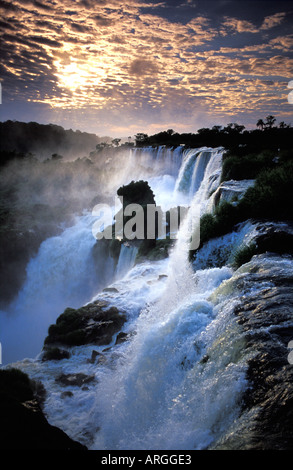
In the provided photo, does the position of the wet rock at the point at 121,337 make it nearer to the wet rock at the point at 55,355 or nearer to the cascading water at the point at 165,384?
the cascading water at the point at 165,384

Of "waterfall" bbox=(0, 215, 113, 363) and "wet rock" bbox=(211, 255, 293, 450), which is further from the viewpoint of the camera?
"waterfall" bbox=(0, 215, 113, 363)

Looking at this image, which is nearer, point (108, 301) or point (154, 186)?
point (108, 301)

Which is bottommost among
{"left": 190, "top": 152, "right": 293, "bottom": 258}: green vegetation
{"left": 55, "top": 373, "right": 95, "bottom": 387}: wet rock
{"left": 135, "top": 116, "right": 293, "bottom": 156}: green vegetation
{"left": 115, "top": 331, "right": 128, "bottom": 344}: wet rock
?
{"left": 55, "top": 373, "right": 95, "bottom": 387}: wet rock

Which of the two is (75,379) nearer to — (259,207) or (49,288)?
(259,207)

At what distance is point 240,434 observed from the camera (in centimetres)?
271

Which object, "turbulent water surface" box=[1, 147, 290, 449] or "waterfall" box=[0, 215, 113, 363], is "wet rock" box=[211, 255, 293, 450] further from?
"waterfall" box=[0, 215, 113, 363]

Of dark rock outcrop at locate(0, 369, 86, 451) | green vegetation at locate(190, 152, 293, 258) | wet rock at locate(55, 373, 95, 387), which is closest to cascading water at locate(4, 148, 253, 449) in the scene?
wet rock at locate(55, 373, 95, 387)

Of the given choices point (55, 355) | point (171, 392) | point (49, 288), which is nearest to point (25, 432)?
point (171, 392)

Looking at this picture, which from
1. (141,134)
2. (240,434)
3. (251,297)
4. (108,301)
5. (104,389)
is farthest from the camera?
(141,134)

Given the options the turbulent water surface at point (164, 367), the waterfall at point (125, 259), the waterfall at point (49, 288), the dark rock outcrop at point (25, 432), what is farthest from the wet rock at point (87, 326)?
the waterfall at point (49, 288)
